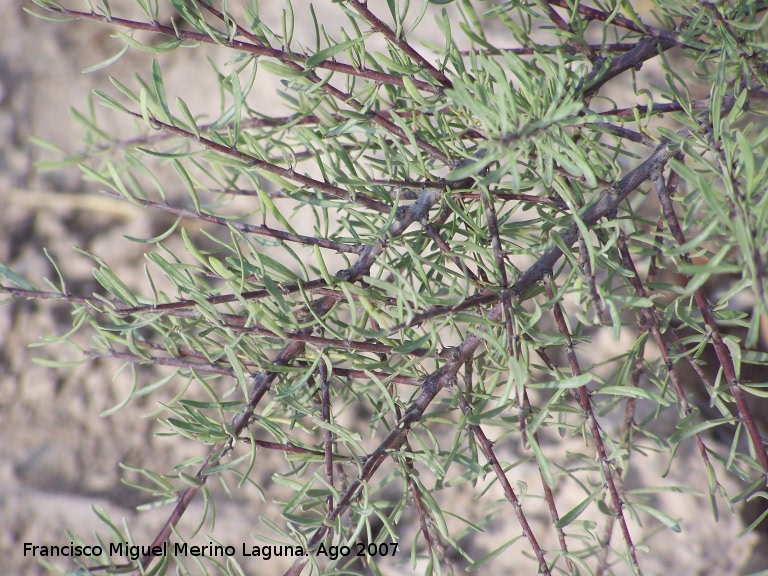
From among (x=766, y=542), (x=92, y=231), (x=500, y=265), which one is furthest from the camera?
(x=92, y=231)

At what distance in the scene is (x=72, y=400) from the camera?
0.63 m

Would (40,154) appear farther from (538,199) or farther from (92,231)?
(538,199)

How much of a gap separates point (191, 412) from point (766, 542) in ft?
1.83

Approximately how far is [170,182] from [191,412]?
535 millimetres

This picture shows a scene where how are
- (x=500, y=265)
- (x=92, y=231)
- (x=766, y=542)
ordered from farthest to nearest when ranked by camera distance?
1. (x=92, y=231)
2. (x=766, y=542)
3. (x=500, y=265)

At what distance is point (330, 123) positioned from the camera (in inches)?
10.2

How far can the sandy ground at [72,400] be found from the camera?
54 cm

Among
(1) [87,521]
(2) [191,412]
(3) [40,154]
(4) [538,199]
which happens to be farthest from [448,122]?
(3) [40,154]

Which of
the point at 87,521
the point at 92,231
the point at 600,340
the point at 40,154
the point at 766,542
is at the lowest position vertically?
the point at 766,542

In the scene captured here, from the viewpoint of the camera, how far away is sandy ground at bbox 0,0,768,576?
54cm

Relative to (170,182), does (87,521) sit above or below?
below

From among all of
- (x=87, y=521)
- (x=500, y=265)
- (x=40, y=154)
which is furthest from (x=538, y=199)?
(x=40, y=154)

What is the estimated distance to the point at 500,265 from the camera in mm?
238

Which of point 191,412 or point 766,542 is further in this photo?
point 766,542
